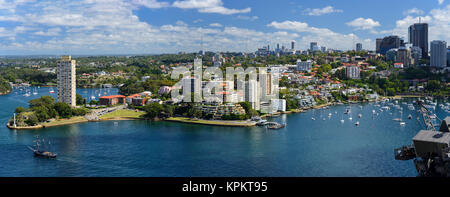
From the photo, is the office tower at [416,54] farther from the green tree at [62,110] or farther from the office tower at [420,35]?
the green tree at [62,110]

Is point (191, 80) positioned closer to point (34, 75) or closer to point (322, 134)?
point (322, 134)

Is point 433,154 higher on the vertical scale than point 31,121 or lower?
higher

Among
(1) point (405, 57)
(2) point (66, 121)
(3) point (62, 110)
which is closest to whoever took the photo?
(2) point (66, 121)

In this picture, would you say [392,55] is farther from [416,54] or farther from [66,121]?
[66,121]

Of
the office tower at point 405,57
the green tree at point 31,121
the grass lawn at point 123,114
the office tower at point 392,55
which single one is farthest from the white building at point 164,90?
the office tower at point 392,55

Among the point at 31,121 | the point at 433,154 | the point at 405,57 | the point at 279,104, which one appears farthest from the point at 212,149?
the point at 405,57
